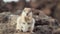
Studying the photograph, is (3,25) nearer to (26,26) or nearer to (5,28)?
(5,28)

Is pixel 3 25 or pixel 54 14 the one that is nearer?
pixel 3 25

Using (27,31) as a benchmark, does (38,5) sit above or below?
above

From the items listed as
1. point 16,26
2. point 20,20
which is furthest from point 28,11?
point 16,26

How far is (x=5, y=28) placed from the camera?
2.65 meters

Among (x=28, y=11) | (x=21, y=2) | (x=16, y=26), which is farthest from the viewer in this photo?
(x=21, y=2)

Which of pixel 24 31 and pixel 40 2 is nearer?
pixel 24 31

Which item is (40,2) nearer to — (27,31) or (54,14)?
(54,14)

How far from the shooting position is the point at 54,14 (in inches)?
265

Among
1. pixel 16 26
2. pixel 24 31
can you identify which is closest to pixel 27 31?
pixel 24 31

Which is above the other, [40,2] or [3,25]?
[40,2]

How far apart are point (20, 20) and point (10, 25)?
1.10 feet

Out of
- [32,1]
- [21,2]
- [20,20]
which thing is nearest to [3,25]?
[20,20]

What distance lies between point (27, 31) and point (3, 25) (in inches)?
16.8

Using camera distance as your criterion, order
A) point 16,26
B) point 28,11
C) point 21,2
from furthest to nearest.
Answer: point 21,2
point 16,26
point 28,11
